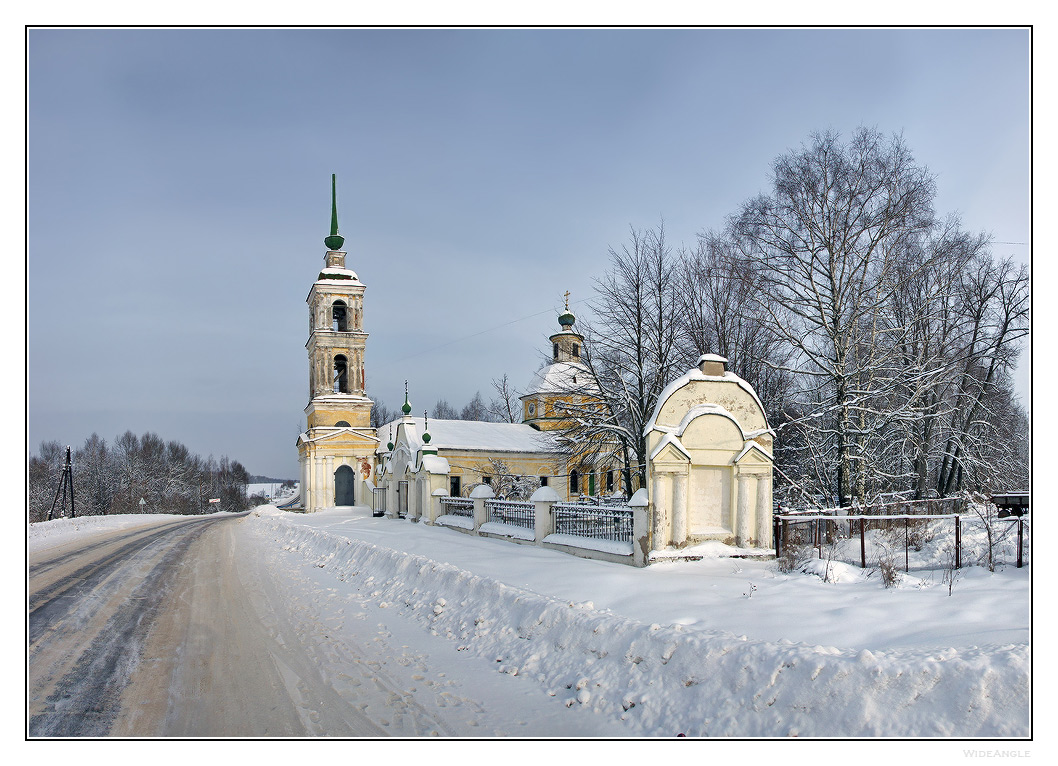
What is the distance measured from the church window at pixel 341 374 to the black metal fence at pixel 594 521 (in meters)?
29.2

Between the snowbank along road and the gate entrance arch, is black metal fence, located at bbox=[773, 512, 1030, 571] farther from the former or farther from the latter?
the gate entrance arch

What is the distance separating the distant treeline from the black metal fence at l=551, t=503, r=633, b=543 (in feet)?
170

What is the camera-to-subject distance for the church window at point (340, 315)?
134 ft

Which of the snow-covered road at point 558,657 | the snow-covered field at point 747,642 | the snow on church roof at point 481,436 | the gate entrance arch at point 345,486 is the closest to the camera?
the snow-covered field at point 747,642

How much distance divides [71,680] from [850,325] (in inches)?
662

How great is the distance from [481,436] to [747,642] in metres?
35.5

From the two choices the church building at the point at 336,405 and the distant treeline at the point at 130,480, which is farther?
the distant treeline at the point at 130,480

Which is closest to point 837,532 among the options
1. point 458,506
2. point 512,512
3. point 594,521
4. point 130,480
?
point 594,521

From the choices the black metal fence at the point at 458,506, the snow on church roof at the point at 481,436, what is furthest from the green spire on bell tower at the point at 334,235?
the black metal fence at the point at 458,506

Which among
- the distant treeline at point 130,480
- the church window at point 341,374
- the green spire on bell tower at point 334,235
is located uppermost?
the green spire on bell tower at point 334,235

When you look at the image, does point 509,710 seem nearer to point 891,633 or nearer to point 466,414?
point 891,633

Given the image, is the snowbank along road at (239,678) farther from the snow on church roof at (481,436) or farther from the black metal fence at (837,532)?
the snow on church roof at (481,436)

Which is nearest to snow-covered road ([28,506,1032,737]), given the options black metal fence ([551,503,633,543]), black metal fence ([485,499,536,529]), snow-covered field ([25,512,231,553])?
black metal fence ([551,503,633,543])

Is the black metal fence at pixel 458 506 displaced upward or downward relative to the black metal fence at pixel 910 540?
downward
